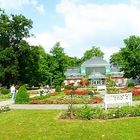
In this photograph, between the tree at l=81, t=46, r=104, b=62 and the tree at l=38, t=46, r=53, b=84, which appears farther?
the tree at l=81, t=46, r=104, b=62

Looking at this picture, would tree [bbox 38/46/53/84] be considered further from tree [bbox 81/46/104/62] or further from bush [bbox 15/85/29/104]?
bush [bbox 15/85/29/104]

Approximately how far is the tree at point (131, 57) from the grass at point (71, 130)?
63169mm

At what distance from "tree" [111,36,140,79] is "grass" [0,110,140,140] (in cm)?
6317

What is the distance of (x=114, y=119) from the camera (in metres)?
15.7

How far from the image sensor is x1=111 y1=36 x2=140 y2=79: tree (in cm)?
7838

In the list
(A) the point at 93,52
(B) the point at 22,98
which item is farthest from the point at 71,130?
(A) the point at 93,52

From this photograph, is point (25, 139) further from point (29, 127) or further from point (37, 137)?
point (29, 127)

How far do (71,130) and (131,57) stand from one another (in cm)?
6622

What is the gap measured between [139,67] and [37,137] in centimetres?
6724

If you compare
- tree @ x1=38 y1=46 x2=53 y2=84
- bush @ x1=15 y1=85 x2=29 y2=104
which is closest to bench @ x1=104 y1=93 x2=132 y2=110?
bush @ x1=15 y1=85 x2=29 y2=104

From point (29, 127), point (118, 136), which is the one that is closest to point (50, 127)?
point (29, 127)

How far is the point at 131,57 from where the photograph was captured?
78.5 meters

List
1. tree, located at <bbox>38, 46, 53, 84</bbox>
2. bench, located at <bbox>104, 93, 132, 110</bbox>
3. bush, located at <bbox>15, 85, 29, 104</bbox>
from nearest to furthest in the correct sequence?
bench, located at <bbox>104, 93, 132, 110</bbox>, bush, located at <bbox>15, 85, 29, 104</bbox>, tree, located at <bbox>38, 46, 53, 84</bbox>

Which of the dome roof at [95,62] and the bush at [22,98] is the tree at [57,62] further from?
the bush at [22,98]
